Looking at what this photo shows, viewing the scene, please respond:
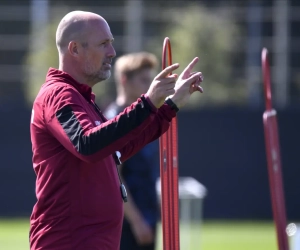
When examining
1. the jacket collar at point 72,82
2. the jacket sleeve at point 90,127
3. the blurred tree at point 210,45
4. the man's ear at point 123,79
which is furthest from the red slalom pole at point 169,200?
the blurred tree at point 210,45

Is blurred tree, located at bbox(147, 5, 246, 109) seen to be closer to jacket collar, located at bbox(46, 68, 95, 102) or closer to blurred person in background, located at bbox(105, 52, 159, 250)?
blurred person in background, located at bbox(105, 52, 159, 250)

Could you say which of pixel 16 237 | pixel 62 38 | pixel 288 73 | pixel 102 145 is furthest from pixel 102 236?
pixel 288 73

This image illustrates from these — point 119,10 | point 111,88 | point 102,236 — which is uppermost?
point 119,10

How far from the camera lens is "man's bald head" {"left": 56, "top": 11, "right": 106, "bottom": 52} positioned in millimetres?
4285

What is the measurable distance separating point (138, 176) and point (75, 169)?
7.77 feet

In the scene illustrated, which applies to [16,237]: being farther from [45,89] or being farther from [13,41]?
[13,41]

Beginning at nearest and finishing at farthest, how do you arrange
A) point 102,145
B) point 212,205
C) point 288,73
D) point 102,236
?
point 102,145, point 102,236, point 212,205, point 288,73

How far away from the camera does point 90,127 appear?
388cm

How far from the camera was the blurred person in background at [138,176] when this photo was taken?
633cm

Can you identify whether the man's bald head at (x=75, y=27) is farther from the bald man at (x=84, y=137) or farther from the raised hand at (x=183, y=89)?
the raised hand at (x=183, y=89)

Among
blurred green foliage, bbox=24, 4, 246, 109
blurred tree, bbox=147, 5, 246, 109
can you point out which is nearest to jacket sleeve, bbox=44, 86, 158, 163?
blurred green foliage, bbox=24, 4, 246, 109

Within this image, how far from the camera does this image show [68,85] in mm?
4141

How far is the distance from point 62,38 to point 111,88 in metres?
25.7

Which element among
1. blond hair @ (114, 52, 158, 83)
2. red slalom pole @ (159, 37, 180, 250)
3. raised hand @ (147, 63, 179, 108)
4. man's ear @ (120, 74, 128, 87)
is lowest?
red slalom pole @ (159, 37, 180, 250)
